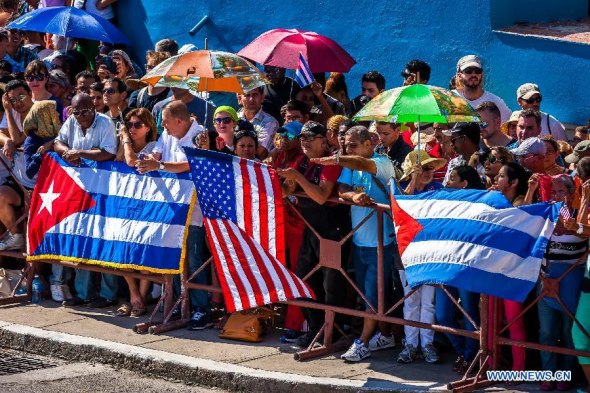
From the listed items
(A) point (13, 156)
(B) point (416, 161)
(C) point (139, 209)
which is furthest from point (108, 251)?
(B) point (416, 161)

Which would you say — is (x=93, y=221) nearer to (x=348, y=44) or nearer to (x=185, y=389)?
(x=185, y=389)

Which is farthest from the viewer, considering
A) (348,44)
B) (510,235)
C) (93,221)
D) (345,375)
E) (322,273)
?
(348,44)

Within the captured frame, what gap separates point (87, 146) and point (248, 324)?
8.21 feet

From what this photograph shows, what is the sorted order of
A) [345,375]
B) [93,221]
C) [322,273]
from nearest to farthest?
1. [345,375]
2. [322,273]
3. [93,221]

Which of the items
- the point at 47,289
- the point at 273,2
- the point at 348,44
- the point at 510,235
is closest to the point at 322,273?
the point at 510,235

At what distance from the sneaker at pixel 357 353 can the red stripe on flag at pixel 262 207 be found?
1102 millimetres

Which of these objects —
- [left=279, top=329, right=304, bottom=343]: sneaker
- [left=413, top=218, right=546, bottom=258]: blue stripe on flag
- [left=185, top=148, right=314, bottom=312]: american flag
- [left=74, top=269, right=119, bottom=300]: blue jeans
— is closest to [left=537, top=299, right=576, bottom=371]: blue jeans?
[left=413, top=218, right=546, bottom=258]: blue stripe on flag

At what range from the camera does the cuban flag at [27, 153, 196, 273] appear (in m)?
11.7

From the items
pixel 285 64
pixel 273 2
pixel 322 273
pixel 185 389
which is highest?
pixel 273 2

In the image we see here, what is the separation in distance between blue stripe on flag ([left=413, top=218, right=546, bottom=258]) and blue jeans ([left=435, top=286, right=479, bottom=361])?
0.64 meters

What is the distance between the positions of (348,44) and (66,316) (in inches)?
195

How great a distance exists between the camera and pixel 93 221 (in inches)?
482

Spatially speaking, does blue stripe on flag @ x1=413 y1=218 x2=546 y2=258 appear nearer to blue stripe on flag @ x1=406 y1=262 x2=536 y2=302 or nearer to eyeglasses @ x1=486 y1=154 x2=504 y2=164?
blue stripe on flag @ x1=406 y1=262 x2=536 y2=302

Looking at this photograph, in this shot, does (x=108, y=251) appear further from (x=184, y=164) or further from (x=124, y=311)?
(x=184, y=164)
